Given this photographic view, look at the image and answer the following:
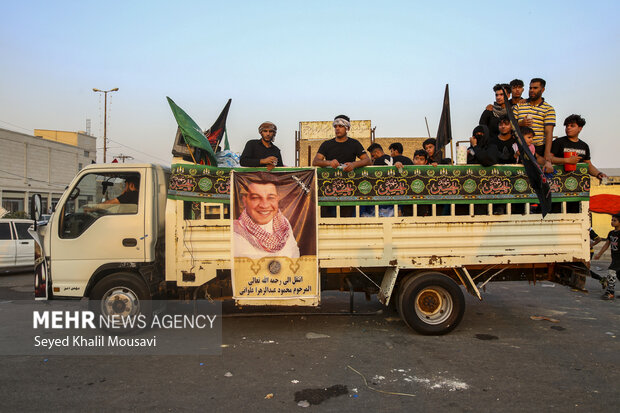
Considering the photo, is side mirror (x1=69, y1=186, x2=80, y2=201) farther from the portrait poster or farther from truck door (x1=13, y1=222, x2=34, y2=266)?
truck door (x1=13, y1=222, x2=34, y2=266)

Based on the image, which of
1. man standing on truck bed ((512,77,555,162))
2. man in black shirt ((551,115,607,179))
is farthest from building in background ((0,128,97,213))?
man in black shirt ((551,115,607,179))

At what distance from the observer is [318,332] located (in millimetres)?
5363

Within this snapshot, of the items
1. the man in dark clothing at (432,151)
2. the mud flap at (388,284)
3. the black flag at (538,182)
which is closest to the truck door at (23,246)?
the mud flap at (388,284)

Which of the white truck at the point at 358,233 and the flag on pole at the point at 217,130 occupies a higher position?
the flag on pole at the point at 217,130

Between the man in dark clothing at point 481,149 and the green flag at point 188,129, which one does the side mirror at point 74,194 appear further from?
the man in dark clothing at point 481,149

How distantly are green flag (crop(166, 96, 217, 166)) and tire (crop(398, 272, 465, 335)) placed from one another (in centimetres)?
324

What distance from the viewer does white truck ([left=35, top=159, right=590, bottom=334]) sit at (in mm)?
4980

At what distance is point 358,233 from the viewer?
5004 millimetres

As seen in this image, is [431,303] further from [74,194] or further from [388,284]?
[74,194]

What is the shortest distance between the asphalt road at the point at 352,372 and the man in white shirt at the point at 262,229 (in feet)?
3.77

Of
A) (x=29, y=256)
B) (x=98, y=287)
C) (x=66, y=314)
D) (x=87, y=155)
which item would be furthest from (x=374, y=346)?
(x=87, y=155)

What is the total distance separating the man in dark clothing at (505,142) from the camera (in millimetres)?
5520

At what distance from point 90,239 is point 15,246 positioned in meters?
7.10

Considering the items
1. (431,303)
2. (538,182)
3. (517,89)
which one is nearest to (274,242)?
(431,303)
